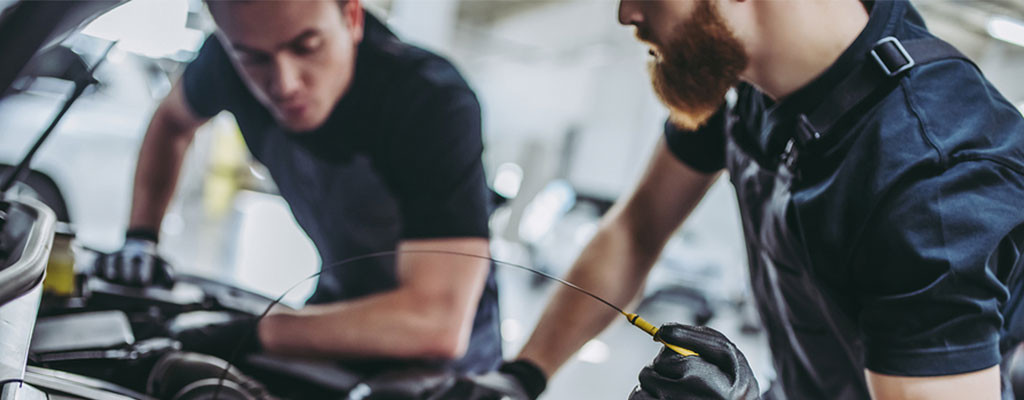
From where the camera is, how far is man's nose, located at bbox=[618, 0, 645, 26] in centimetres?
84

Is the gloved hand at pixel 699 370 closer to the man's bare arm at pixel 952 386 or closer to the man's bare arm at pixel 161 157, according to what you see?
the man's bare arm at pixel 952 386

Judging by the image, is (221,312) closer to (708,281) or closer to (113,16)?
(113,16)

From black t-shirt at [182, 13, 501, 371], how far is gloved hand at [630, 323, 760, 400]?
630 mm

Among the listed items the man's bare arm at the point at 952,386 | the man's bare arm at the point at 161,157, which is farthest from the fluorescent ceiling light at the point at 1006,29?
the man's bare arm at the point at 161,157

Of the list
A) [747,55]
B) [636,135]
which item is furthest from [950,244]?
[636,135]

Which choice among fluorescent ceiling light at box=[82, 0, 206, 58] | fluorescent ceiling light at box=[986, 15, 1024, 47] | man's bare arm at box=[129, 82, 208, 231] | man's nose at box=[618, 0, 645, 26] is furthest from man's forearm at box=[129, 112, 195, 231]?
fluorescent ceiling light at box=[986, 15, 1024, 47]

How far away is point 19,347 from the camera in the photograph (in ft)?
1.85

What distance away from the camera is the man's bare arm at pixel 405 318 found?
1.12 metres

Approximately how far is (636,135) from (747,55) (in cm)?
357

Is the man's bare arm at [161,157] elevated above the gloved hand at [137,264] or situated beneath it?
elevated above

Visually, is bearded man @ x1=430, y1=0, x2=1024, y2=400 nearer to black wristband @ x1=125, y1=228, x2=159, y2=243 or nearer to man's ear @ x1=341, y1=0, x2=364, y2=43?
man's ear @ x1=341, y1=0, x2=364, y2=43

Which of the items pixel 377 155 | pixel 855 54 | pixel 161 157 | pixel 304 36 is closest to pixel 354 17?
pixel 304 36

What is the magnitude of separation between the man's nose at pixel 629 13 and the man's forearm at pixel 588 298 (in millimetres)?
406

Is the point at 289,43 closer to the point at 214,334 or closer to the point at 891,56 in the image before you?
the point at 214,334
